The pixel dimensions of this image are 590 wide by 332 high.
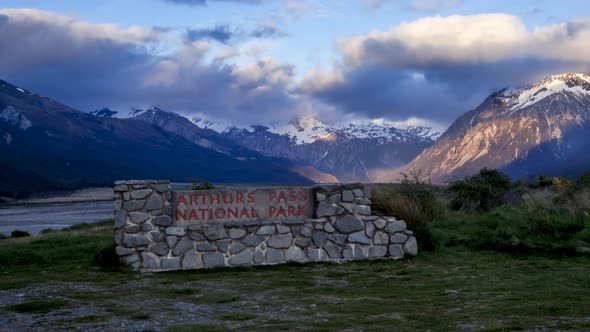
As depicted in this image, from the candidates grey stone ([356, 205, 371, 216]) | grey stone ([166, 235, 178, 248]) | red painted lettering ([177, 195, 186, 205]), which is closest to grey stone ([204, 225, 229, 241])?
grey stone ([166, 235, 178, 248])

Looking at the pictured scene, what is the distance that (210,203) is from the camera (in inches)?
597

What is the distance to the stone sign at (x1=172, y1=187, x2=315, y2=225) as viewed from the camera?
1509 centimetres

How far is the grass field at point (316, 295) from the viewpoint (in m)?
8.87

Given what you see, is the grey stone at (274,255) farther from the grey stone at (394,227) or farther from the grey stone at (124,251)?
the grey stone at (124,251)

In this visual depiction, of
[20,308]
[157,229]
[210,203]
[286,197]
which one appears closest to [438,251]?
[286,197]

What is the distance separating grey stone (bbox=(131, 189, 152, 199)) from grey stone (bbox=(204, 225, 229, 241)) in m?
1.45

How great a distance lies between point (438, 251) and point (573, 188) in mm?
11865

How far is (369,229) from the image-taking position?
15.8 metres

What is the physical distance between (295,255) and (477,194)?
1288 centimetres

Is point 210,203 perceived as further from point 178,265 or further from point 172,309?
point 172,309

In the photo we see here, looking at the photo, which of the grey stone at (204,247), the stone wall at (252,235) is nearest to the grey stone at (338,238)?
the stone wall at (252,235)

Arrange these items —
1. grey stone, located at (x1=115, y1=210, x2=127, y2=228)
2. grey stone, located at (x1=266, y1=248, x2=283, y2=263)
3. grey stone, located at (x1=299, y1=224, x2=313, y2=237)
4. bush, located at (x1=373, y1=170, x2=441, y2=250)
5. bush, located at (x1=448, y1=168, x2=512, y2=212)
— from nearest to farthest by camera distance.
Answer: grey stone, located at (x1=115, y1=210, x2=127, y2=228), grey stone, located at (x1=266, y1=248, x2=283, y2=263), grey stone, located at (x1=299, y1=224, x2=313, y2=237), bush, located at (x1=373, y1=170, x2=441, y2=250), bush, located at (x1=448, y1=168, x2=512, y2=212)

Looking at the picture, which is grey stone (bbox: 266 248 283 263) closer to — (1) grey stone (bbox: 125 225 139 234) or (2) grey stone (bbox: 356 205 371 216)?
(2) grey stone (bbox: 356 205 371 216)

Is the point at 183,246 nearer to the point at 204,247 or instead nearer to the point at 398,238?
the point at 204,247
